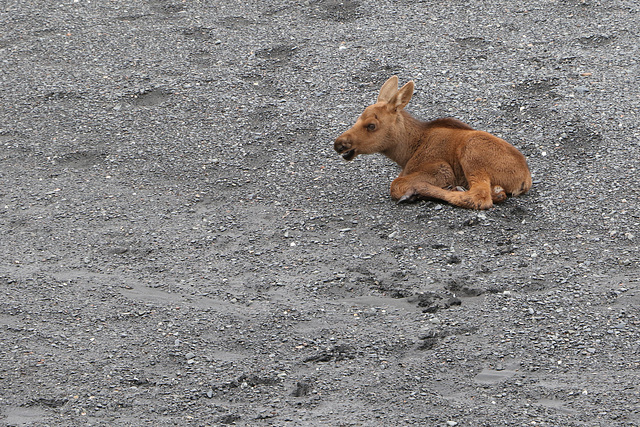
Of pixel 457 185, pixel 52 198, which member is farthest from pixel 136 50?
pixel 457 185

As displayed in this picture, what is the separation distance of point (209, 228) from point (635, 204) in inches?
143

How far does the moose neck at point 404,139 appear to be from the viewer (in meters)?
7.62

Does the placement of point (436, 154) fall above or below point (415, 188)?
above

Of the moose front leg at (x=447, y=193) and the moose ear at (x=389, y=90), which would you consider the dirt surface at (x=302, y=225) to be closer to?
the moose front leg at (x=447, y=193)

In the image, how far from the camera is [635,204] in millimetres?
7020

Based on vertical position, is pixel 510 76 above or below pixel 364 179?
above

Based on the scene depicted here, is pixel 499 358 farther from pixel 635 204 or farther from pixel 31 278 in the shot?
pixel 31 278

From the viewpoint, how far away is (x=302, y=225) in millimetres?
7207

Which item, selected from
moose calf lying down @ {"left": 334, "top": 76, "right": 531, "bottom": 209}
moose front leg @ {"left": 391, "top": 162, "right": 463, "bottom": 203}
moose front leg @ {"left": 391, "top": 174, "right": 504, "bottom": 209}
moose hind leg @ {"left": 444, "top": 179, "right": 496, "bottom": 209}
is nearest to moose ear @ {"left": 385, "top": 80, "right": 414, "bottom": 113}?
moose calf lying down @ {"left": 334, "top": 76, "right": 531, "bottom": 209}

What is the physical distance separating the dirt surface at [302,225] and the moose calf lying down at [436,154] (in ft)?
0.52

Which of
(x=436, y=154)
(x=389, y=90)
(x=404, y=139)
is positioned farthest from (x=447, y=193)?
(x=389, y=90)

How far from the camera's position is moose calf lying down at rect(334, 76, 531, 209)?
717cm

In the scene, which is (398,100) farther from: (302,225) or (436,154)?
(302,225)

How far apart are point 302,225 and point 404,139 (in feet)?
4.25
